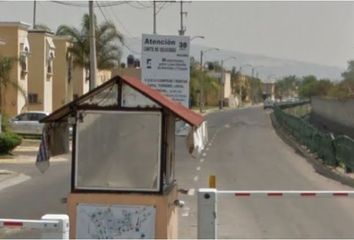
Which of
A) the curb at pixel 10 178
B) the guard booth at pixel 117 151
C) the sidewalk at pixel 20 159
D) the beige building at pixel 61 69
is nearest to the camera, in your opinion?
the guard booth at pixel 117 151

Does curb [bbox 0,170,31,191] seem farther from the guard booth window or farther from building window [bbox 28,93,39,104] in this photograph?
building window [bbox 28,93,39,104]

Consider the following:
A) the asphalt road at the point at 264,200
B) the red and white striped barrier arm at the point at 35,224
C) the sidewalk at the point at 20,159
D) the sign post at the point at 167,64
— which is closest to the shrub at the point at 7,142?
the sidewalk at the point at 20,159

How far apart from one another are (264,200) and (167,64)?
4.04 metres

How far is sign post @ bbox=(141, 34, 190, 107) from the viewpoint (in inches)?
733

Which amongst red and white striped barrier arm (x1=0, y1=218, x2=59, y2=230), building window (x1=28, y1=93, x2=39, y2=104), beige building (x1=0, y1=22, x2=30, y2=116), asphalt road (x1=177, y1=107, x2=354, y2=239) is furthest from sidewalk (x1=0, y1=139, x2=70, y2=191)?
building window (x1=28, y1=93, x2=39, y2=104)

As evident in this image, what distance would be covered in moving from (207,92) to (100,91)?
14132 cm

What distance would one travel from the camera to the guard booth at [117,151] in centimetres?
965

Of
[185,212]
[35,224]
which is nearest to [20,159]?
[185,212]

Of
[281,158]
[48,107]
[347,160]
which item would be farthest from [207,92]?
[347,160]

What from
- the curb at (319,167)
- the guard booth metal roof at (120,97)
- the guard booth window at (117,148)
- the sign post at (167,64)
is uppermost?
the sign post at (167,64)

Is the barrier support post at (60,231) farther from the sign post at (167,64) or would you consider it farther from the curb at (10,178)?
the curb at (10,178)

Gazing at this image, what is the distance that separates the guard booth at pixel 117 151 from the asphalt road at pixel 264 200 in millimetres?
1968

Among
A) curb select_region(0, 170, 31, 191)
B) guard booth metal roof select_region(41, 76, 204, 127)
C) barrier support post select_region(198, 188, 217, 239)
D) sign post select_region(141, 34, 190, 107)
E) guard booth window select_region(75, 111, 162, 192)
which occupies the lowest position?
curb select_region(0, 170, 31, 191)

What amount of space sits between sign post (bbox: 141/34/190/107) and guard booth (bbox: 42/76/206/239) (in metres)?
8.62
